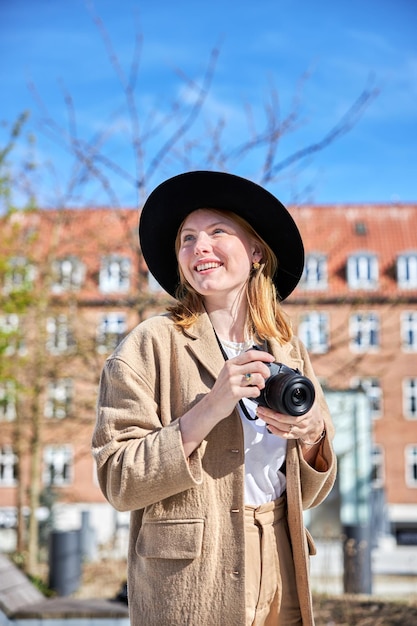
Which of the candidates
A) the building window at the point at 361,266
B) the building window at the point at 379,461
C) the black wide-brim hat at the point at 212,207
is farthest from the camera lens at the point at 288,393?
the building window at the point at 361,266

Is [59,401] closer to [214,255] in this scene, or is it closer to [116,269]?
[116,269]

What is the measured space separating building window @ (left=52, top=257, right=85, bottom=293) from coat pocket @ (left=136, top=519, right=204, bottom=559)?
398 inches

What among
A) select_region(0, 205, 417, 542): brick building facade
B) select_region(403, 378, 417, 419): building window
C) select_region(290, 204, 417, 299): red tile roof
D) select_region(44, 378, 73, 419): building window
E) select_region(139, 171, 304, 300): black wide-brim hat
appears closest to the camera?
select_region(139, 171, 304, 300): black wide-brim hat

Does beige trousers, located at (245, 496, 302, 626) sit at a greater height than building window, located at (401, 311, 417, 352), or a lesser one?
lesser

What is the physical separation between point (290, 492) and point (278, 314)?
20.7 inches

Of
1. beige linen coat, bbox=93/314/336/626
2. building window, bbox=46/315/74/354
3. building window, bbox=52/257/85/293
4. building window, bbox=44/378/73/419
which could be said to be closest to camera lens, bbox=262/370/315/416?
beige linen coat, bbox=93/314/336/626

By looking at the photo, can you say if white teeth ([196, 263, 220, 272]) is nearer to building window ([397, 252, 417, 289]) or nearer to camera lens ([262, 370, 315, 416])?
camera lens ([262, 370, 315, 416])

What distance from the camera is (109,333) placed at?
9.23m

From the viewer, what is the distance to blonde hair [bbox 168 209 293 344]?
2.33m

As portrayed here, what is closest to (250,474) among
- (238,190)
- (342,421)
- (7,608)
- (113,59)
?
(238,190)

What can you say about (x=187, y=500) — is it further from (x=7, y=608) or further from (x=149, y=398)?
(x=7, y=608)

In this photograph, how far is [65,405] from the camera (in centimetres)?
1137

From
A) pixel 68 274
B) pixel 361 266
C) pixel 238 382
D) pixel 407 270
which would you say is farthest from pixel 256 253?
pixel 407 270

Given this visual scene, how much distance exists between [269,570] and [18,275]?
11814mm
